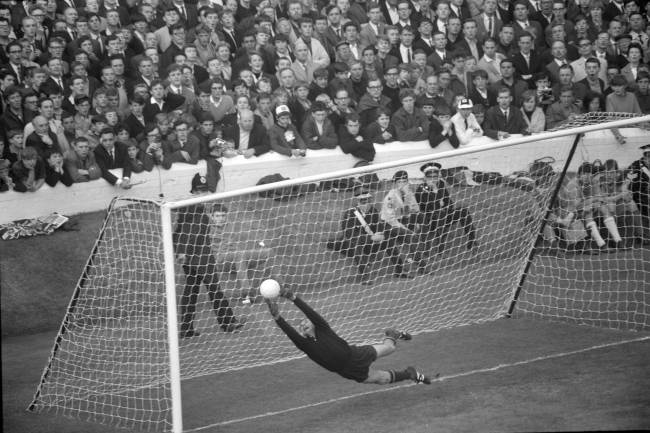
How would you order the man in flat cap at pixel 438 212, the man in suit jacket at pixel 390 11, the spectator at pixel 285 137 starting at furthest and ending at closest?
the man in suit jacket at pixel 390 11, the spectator at pixel 285 137, the man in flat cap at pixel 438 212

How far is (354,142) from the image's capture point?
1510cm

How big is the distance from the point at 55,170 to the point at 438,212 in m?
5.45

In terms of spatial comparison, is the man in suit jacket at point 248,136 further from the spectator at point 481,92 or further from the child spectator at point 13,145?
the spectator at point 481,92

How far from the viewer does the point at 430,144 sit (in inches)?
613

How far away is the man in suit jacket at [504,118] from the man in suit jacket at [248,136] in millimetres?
3830

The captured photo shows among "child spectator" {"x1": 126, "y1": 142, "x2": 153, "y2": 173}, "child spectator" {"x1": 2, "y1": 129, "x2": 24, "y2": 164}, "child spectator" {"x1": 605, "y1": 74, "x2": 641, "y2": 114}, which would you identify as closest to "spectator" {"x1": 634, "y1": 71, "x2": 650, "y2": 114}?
"child spectator" {"x1": 605, "y1": 74, "x2": 641, "y2": 114}

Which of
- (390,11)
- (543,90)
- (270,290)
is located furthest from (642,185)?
(270,290)

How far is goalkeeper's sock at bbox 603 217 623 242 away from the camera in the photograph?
43.2ft

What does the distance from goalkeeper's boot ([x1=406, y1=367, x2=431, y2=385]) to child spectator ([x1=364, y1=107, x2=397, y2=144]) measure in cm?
635

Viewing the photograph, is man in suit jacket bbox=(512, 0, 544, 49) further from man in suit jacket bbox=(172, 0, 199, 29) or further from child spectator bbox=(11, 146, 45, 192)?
child spectator bbox=(11, 146, 45, 192)

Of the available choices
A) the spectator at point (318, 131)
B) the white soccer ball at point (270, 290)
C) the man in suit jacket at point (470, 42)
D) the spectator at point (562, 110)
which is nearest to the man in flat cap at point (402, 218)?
the spectator at point (318, 131)

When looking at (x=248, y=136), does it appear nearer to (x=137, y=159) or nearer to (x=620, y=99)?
(x=137, y=159)

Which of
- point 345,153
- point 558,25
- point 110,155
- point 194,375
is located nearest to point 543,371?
point 194,375

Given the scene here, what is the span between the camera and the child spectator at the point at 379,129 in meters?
15.4
